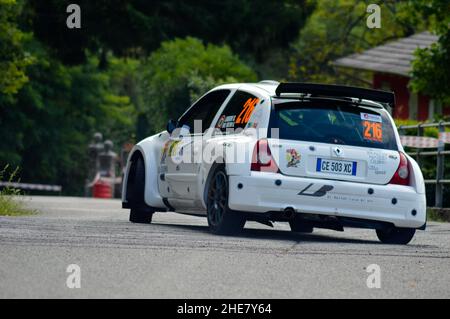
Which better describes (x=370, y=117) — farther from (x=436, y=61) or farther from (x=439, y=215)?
(x=436, y=61)

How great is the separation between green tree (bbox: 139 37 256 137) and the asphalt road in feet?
86.8

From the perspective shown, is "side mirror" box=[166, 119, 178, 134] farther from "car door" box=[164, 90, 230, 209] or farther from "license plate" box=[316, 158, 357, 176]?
A: "license plate" box=[316, 158, 357, 176]

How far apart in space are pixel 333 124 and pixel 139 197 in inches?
124

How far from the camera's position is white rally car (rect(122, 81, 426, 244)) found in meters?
12.6

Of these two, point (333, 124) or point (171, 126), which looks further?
point (171, 126)

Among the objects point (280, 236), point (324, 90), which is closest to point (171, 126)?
point (280, 236)

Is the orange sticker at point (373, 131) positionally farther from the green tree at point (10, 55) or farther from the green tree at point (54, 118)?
the green tree at point (54, 118)

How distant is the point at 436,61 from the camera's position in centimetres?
2706

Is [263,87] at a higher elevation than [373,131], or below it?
higher

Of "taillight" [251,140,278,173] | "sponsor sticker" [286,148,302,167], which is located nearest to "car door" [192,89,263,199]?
"taillight" [251,140,278,173]

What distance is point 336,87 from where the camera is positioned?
43.1 ft

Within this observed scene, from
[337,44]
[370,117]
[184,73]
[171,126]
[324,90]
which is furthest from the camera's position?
[337,44]

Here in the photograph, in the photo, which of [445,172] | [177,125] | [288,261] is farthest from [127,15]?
[288,261]

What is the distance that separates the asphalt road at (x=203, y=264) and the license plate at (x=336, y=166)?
0.70m
